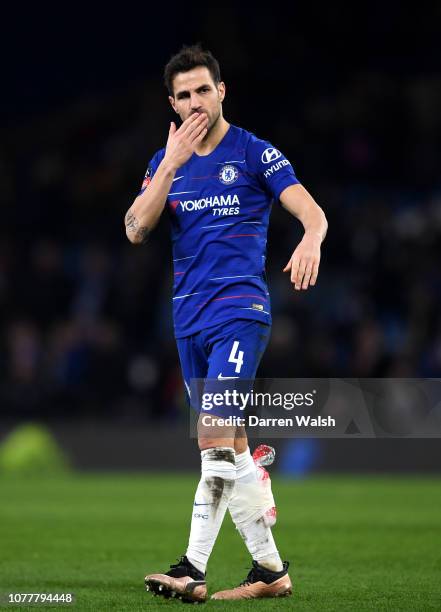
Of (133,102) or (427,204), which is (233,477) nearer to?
(427,204)

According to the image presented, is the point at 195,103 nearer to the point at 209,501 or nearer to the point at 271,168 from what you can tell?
the point at 271,168

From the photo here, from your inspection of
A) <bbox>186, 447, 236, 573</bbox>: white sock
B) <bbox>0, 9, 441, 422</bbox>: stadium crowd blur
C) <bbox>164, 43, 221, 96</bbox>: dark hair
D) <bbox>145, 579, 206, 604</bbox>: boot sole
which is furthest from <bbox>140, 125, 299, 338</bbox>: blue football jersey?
<bbox>0, 9, 441, 422</bbox>: stadium crowd blur

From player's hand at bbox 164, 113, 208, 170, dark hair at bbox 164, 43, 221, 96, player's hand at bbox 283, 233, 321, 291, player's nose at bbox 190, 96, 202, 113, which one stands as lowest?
player's hand at bbox 283, 233, 321, 291

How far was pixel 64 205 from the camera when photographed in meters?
18.9

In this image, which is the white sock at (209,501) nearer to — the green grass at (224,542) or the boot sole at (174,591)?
the boot sole at (174,591)

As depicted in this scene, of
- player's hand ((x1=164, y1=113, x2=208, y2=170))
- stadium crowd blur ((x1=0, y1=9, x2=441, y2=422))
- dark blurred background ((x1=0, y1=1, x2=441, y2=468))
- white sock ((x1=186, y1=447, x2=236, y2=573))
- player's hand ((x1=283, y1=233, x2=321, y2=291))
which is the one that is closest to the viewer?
player's hand ((x1=283, y1=233, x2=321, y2=291))

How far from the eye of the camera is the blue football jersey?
5.75 m

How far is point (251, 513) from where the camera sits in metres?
5.86

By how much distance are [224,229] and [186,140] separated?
45 cm

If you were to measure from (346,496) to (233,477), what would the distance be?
24.2 ft

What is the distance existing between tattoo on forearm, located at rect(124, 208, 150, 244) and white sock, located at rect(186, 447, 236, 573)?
3.45ft

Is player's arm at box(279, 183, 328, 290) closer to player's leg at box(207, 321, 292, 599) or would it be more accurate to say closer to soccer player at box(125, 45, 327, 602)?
soccer player at box(125, 45, 327, 602)

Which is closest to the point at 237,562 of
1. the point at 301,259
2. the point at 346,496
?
the point at 301,259

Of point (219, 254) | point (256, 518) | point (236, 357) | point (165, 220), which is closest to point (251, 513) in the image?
point (256, 518)
